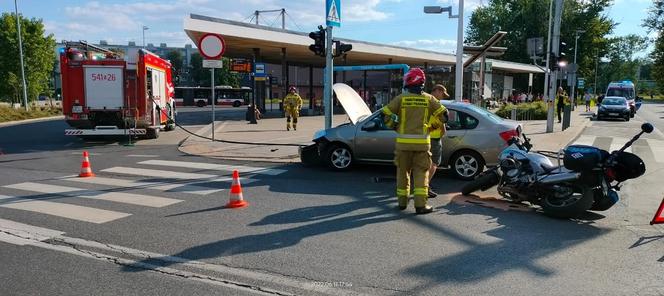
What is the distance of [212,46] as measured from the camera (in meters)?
14.8

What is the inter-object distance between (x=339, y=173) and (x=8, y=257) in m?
6.18

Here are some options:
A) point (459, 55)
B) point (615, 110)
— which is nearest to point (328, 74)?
point (459, 55)

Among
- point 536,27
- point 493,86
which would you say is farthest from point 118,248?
point 536,27

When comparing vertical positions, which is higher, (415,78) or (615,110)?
(415,78)

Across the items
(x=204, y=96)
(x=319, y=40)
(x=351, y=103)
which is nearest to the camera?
(x=351, y=103)

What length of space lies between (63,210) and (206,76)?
96.4m

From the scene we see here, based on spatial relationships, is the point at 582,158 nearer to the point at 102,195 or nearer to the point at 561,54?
the point at 102,195

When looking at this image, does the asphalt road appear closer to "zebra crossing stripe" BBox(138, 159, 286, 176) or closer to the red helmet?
"zebra crossing stripe" BBox(138, 159, 286, 176)

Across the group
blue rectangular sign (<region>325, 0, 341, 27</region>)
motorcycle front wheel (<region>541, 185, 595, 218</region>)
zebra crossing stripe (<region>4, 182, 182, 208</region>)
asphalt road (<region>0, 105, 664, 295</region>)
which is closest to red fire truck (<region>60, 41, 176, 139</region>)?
blue rectangular sign (<region>325, 0, 341, 27</region>)

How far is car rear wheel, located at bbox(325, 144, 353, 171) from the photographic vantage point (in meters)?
10.3

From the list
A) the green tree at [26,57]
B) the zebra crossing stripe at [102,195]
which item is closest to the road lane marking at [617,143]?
the zebra crossing stripe at [102,195]

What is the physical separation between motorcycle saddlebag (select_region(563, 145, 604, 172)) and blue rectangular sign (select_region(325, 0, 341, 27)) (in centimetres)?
739

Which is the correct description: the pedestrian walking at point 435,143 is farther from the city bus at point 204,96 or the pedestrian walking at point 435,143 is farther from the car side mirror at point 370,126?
the city bus at point 204,96

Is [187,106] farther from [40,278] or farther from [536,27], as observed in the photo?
[40,278]
